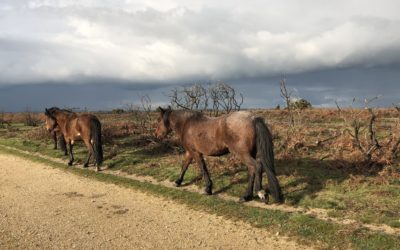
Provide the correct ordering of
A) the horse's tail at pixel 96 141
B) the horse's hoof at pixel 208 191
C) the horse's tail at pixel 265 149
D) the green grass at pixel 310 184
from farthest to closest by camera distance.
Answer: the horse's tail at pixel 96 141
the horse's hoof at pixel 208 191
the horse's tail at pixel 265 149
the green grass at pixel 310 184

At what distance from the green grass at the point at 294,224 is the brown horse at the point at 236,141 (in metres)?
0.63

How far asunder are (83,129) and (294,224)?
32.1 feet

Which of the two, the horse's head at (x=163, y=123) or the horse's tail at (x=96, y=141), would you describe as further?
the horse's tail at (x=96, y=141)

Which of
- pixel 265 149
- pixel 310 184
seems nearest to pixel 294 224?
pixel 265 149

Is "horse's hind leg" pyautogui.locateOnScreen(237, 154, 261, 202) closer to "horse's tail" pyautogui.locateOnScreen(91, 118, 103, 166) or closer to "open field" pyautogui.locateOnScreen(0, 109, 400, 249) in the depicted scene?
"open field" pyautogui.locateOnScreen(0, 109, 400, 249)

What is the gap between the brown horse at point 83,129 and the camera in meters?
14.8

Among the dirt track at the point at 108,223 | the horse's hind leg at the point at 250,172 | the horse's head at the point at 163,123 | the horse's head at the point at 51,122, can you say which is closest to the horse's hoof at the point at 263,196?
the horse's hind leg at the point at 250,172

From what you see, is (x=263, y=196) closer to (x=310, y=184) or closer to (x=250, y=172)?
(x=250, y=172)

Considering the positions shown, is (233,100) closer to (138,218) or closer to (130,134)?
(130,134)

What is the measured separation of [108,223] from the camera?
8531 millimetres

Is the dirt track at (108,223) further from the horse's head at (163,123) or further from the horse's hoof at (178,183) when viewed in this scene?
the horse's head at (163,123)

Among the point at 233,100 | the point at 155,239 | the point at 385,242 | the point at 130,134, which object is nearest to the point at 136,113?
the point at 130,134

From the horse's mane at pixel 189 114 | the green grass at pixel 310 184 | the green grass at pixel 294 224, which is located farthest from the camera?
the horse's mane at pixel 189 114

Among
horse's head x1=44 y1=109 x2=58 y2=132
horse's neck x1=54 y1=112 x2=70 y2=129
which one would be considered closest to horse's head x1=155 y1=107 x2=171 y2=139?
horse's neck x1=54 y1=112 x2=70 y2=129
